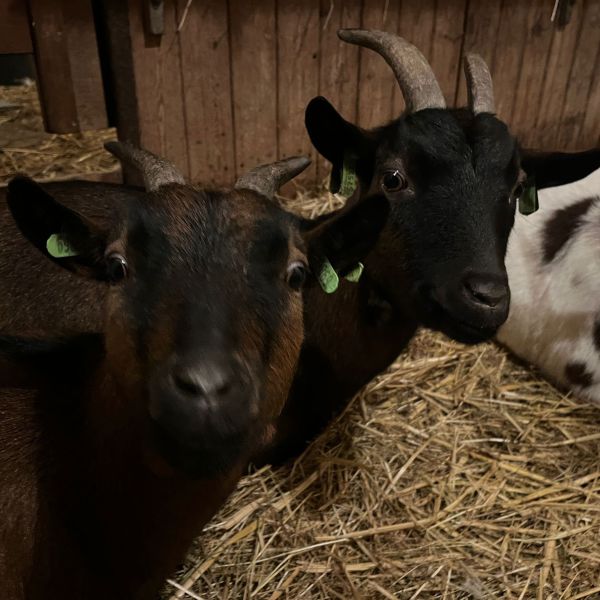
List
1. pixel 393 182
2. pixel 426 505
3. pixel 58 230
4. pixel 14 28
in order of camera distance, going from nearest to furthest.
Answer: pixel 58 230, pixel 393 182, pixel 426 505, pixel 14 28

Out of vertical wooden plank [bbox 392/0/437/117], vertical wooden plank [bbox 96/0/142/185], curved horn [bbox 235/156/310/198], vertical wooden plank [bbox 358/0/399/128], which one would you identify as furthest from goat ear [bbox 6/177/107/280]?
vertical wooden plank [bbox 392/0/437/117]

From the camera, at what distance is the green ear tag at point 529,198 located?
3.15 meters

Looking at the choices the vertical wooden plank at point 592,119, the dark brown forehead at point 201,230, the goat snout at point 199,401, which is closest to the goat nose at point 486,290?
the dark brown forehead at point 201,230

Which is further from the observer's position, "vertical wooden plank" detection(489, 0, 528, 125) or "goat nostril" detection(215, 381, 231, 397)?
"vertical wooden plank" detection(489, 0, 528, 125)

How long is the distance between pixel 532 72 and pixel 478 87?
2.94 m

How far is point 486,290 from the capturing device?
2.52 metres

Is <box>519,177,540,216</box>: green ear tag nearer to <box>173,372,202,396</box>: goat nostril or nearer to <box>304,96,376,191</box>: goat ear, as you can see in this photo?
<box>304,96,376,191</box>: goat ear

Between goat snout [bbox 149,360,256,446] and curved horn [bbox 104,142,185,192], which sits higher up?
curved horn [bbox 104,142,185,192]

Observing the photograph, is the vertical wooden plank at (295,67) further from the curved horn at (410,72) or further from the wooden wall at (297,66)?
the curved horn at (410,72)

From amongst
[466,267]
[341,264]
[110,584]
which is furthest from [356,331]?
[110,584]

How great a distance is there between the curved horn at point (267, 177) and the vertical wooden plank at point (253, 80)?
2.41m

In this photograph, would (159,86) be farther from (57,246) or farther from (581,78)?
(581,78)

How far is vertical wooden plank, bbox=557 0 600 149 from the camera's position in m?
5.57

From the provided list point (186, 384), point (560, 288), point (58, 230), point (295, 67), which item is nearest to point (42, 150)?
point (295, 67)
